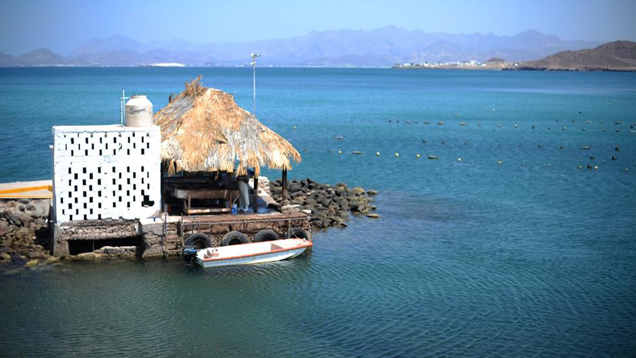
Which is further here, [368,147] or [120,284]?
[368,147]

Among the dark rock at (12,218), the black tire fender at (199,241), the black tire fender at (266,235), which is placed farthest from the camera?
the dark rock at (12,218)

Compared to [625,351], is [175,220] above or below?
above

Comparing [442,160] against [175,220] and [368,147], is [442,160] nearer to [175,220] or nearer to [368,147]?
[368,147]

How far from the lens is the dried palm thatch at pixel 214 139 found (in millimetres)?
25875

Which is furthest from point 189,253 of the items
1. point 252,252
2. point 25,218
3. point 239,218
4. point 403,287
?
point 25,218

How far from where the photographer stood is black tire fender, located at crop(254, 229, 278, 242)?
26156mm

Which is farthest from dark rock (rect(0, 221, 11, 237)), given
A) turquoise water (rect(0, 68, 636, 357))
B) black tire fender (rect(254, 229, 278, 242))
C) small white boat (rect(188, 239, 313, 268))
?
black tire fender (rect(254, 229, 278, 242))

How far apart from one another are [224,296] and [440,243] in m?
9.84

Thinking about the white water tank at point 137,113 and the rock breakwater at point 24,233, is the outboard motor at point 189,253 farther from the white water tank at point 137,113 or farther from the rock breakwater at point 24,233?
the white water tank at point 137,113

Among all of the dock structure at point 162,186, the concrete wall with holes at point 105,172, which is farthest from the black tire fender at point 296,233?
the concrete wall with holes at point 105,172

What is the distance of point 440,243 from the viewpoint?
94.4ft

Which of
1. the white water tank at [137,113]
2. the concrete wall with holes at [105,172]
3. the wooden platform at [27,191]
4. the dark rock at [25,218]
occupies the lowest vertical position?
the dark rock at [25,218]

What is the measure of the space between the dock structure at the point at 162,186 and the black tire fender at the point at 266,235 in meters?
0.04

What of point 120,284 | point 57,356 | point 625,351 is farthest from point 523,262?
point 57,356
